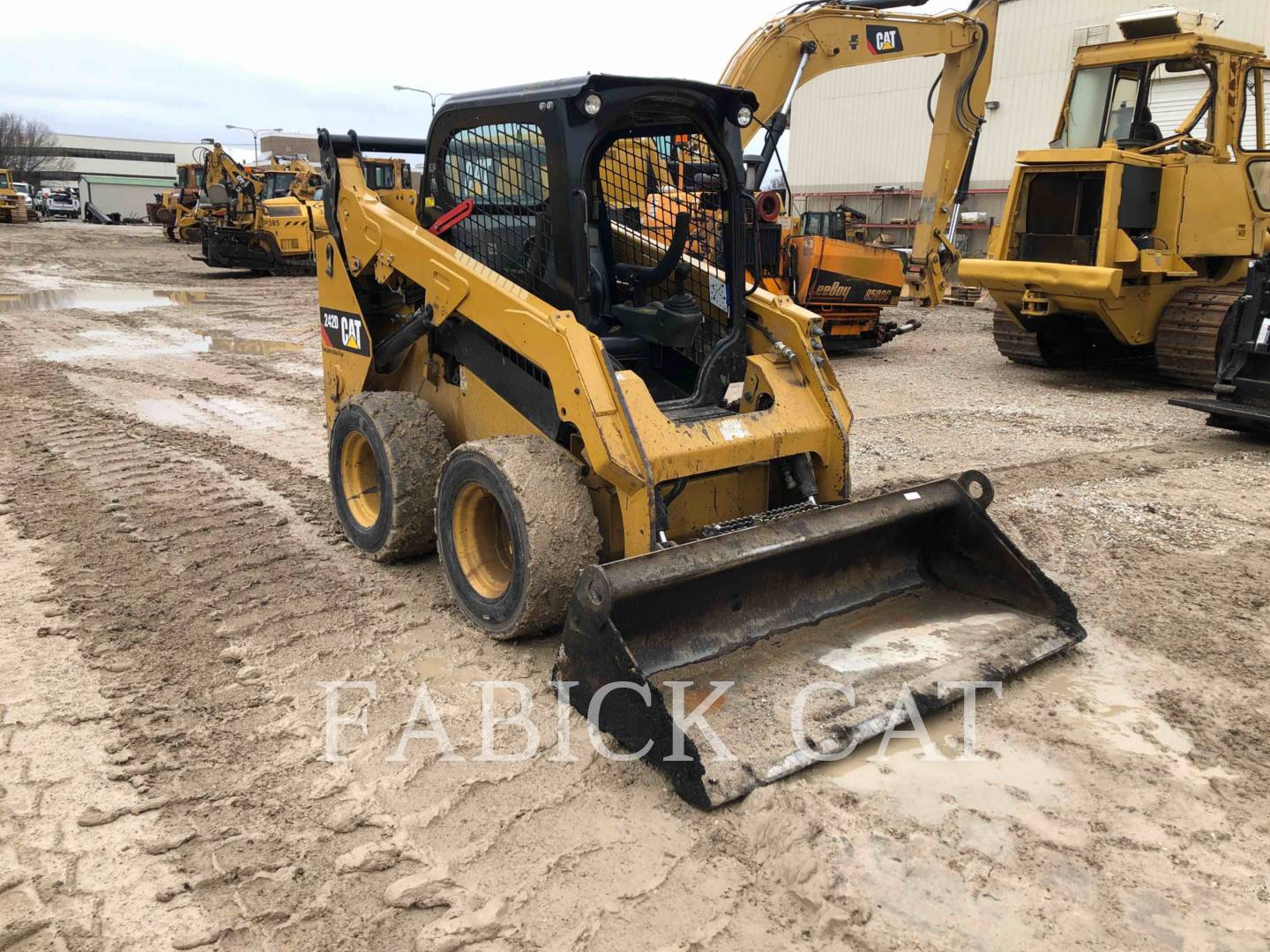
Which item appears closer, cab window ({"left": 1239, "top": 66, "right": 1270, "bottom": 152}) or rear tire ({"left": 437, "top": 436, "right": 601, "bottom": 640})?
rear tire ({"left": 437, "top": 436, "right": 601, "bottom": 640})

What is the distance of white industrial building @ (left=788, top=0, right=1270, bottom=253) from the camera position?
20.4m

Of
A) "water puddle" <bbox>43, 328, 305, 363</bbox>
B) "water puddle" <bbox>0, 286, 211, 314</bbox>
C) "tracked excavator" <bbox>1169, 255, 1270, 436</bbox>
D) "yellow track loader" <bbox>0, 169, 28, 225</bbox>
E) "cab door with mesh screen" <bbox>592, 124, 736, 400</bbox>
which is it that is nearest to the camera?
"cab door with mesh screen" <bbox>592, 124, 736, 400</bbox>

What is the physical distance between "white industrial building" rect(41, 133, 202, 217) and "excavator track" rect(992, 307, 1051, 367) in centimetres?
5685

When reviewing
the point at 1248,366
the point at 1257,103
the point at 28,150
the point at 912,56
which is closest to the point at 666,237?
the point at 1248,366

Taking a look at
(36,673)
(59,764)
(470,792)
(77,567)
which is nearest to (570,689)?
(470,792)

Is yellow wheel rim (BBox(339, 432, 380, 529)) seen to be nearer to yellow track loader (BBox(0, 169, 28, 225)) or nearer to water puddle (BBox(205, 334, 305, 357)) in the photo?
water puddle (BBox(205, 334, 305, 357))

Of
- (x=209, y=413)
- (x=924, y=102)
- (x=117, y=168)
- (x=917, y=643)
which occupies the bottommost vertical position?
(x=917, y=643)

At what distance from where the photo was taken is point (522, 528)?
3.57 metres

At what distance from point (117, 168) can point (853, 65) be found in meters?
91.1

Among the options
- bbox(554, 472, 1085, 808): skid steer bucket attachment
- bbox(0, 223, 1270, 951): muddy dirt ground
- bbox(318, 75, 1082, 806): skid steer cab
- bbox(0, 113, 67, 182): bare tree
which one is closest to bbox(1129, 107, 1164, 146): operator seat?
bbox(0, 223, 1270, 951): muddy dirt ground

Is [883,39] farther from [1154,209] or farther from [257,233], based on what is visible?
[257,233]

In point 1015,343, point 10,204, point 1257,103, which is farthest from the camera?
point 10,204

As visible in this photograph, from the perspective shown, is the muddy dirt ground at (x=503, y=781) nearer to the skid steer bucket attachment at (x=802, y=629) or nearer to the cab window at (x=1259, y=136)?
the skid steer bucket attachment at (x=802, y=629)

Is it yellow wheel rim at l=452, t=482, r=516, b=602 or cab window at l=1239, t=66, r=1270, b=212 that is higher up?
cab window at l=1239, t=66, r=1270, b=212
